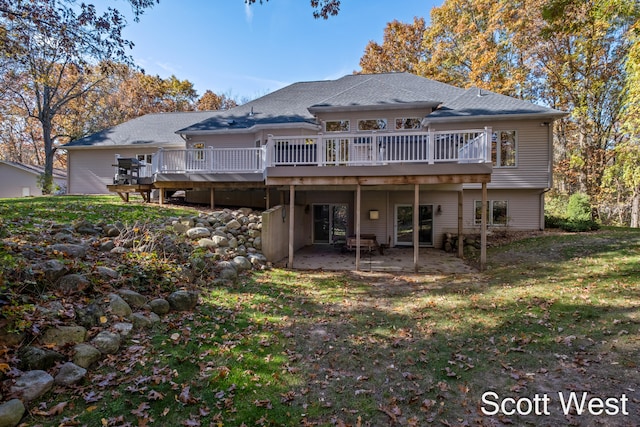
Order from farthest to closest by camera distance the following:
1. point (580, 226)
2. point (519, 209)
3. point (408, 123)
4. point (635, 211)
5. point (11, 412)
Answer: point (635, 211), point (408, 123), point (519, 209), point (580, 226), point (11, 412)

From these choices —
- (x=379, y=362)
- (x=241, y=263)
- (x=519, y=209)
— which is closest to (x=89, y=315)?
(x=379, y=362)

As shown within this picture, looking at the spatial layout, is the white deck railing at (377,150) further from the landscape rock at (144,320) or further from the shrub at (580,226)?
the shrub at (580,226)

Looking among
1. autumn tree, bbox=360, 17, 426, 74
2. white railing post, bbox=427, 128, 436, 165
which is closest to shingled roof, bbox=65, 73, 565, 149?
white railing post, bbox=427, 128, 436, 165

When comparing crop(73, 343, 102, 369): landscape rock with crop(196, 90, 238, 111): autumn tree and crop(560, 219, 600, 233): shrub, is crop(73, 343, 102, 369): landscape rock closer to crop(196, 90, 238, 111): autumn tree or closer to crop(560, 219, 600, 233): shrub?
crop(560, 219, 600, 233): shrub

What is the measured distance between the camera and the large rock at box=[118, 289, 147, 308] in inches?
186

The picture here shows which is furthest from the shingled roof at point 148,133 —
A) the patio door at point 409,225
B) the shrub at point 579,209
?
the shrub at point 579,209

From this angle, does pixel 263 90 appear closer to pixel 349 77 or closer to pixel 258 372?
pixel 349 77

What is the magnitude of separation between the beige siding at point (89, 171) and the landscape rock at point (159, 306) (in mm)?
16674

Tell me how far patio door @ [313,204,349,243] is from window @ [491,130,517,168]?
668 cm

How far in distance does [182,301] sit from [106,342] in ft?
4.92

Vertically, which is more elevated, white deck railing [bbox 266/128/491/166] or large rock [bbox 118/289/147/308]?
white deck railing [bbox 266/128/491/166]

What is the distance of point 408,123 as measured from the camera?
13859 millimetres

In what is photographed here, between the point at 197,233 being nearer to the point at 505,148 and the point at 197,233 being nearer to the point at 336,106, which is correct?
the point at 336,106

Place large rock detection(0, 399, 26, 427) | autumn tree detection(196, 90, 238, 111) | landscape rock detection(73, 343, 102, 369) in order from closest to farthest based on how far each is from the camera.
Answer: large rock detection(0, 399, 26, 427), landscape rock detection(73, 343, 102, 369), autumn tree detection(196, 90, 238, 111)
